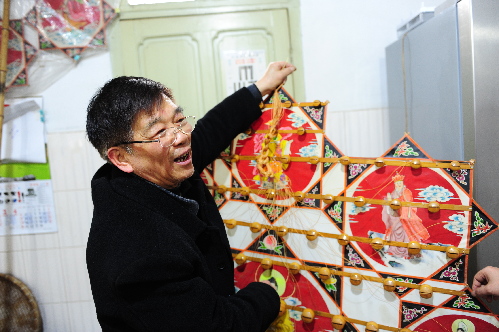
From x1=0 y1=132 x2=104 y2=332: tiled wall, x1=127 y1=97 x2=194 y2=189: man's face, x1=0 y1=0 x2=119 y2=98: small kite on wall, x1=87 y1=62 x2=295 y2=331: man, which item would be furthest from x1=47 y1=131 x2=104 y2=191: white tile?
x1=127 y1=97 x2=194 y2=189: man's face

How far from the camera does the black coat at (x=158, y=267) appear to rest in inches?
27.4

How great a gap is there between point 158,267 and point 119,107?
37 centimetres

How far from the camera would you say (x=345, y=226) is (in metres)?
0.94

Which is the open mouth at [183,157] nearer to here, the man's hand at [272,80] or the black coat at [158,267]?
the black coat at [158,267]

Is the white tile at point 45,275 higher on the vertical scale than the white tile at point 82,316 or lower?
higher

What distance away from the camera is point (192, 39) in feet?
5.10

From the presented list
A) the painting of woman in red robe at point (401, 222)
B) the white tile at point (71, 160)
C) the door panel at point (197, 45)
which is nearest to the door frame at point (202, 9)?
the door panel at point (197, 45)

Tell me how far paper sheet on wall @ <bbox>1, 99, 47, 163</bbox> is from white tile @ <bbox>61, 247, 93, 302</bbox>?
0.46 meters

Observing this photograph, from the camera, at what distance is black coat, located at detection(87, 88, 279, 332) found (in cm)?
70

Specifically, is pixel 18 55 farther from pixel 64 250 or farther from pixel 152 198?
pixel 152 198

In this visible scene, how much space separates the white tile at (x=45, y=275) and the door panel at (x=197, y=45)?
950 millimetres

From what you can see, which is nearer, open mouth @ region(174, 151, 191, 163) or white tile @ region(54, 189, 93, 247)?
open mouth @ region(174, 151, 191, 163)

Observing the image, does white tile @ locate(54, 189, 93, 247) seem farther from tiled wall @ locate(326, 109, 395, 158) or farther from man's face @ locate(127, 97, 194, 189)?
tiled wall @ locate(326, 109, 395, 158)

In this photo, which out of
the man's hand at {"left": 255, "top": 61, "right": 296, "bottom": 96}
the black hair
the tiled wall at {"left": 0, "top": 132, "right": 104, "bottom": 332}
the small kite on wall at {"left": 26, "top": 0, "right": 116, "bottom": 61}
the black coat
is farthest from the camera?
the tiled wall at {"left": 0, "top": 132, "right": 104, "bottom": 332}
